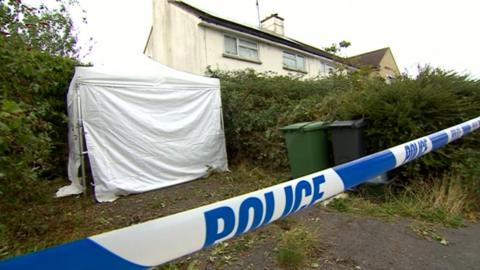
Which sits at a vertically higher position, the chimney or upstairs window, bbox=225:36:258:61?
the chimney

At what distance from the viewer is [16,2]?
209cm

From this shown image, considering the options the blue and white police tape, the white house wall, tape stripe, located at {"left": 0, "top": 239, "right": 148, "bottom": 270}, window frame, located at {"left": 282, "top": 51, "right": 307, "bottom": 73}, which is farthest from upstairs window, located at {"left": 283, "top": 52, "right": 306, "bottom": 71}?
tape stripe, located at {"left": 0, "top": 239, "right": 148, "bottom": 270}

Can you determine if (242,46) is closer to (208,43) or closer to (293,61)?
(208,43)

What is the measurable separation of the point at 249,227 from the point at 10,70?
2050mm

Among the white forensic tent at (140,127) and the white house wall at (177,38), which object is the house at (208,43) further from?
the white forensic tent at (140,127)

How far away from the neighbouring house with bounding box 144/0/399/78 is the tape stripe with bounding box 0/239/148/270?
10.7 metres

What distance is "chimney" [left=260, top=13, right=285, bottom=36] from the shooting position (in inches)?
664

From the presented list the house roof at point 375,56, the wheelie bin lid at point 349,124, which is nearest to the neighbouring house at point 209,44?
the wheelie bin lid at point 349,124

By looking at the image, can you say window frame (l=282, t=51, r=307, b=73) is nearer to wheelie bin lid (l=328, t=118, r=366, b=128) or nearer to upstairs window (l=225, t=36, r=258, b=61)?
upstairs window (l=225, t=36, r=258, b=61)

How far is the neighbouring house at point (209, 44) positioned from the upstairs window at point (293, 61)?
48 mm

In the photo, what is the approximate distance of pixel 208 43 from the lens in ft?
38.2

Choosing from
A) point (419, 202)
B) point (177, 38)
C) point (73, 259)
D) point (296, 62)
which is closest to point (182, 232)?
point (73, 259)

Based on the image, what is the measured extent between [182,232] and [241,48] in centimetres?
1256

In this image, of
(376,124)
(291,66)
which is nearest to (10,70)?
(376,124)
